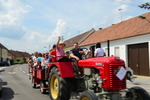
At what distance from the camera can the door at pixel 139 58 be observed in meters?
17.8

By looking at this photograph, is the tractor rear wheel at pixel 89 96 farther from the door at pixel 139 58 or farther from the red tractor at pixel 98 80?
the door at pixel 139 58

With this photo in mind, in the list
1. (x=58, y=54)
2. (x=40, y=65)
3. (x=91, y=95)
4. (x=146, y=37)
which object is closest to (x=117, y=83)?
(x=91, y=95)

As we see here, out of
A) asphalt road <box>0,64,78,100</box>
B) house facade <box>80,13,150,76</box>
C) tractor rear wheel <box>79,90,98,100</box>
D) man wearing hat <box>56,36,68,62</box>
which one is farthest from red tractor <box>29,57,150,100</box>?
house facade <box>80,13,150,76</box>

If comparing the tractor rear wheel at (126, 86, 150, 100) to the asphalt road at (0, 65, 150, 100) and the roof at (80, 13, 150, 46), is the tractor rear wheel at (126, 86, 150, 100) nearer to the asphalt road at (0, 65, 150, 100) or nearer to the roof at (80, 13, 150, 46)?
the asphalt road at (0, 65, 150, 100)

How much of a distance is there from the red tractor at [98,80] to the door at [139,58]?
13.1m

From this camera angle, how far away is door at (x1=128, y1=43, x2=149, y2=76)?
17.8 metres

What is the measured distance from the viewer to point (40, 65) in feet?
29.4

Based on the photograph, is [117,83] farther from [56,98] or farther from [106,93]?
[56,98]

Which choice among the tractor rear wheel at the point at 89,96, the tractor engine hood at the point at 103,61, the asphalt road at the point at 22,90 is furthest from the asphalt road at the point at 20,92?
the tractor rear wheel at the point at 89,96

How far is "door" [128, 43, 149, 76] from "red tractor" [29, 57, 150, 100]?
13084 millimetres

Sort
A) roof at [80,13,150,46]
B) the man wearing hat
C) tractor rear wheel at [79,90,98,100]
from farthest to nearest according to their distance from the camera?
1. roof at [80,13,150,46]
2. the man wearing hat
3. tractor rear wheel at [79,90,98,100]

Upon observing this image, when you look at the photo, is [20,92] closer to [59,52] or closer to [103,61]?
[59,52]

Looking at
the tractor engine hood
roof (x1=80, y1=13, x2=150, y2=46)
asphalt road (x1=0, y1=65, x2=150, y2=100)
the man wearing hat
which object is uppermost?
roof (x1=80, y1=13, x2=150, y2=46)

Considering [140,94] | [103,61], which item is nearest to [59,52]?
[103,61]
